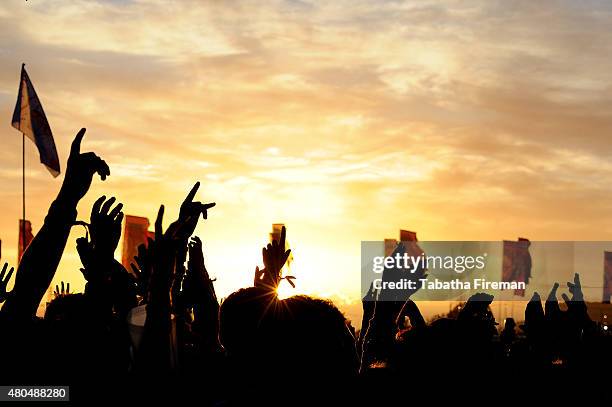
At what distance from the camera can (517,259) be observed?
91.2m

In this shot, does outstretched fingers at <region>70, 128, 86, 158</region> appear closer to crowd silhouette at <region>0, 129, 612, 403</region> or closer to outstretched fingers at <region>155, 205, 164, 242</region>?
crowd silhouette at <region>0, 129, 612, 403</region>

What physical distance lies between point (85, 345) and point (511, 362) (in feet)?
13.3

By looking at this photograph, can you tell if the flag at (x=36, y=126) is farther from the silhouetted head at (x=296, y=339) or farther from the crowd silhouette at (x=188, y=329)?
the silhouetted head at (x=296, y=339)

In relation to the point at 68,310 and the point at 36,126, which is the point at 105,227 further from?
the point at 36,126

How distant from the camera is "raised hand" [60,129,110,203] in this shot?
671 centimetres

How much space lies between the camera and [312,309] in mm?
4441

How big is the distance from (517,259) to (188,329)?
283 ft

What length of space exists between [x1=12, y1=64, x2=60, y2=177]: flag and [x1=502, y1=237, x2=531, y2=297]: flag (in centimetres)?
6489

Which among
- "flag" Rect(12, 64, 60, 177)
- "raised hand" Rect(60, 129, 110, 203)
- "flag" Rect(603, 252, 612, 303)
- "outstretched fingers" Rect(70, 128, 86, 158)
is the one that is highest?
"flag" Rect(12, 64, 60, 177)

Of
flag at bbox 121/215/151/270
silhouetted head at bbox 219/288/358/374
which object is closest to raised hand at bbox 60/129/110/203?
silhouetted head at bbox 219/288/358/374

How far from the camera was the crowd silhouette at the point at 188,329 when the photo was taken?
446 centimetres

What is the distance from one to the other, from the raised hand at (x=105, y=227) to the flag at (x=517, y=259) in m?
84.0

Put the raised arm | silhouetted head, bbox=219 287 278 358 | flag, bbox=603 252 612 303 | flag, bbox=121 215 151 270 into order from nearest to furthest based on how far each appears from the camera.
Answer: silhouetted head, bbox=219 287 278 358 → the raised arm → flag, bbox=121 215 151 270 → flag, bbox=603 252 612 303

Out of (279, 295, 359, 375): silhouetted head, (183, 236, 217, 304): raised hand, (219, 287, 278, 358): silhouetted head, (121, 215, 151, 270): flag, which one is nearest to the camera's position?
(279, 295, 359, 375): silhouetted head
